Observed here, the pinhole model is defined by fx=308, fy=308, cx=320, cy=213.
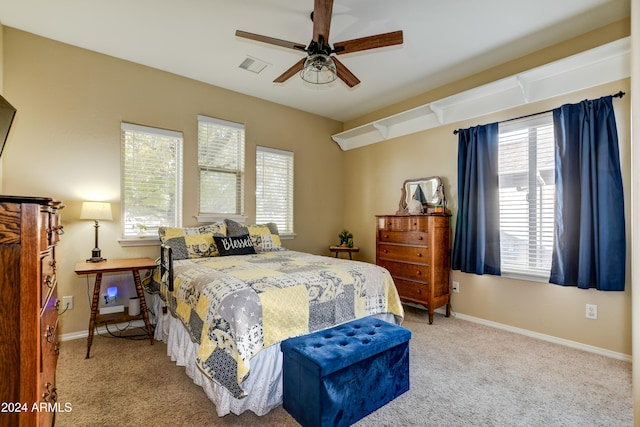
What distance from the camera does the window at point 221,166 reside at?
3975 mm

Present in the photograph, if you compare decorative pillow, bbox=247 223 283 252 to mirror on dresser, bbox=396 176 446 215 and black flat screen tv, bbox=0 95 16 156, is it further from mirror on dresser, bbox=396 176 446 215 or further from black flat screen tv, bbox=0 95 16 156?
black flat screen tv, bbox=0 95 16 156

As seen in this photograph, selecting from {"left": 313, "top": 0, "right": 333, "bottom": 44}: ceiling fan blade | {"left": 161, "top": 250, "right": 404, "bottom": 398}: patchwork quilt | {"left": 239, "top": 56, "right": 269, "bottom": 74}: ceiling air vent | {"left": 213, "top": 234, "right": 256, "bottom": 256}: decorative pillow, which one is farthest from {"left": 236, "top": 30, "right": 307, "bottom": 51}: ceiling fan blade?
{"left": 213, "top": 234, "right": 256, "bottom": 256}: decorative pillow

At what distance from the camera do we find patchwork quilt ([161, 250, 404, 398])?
1.80 metres

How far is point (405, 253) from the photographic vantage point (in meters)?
3.81

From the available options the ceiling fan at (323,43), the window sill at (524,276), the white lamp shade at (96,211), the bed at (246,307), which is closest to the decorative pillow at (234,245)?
the bed at (246,307)

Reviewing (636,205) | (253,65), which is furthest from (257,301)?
(253,65)

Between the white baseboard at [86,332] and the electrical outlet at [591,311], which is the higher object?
the electrical outlet at [591,311]

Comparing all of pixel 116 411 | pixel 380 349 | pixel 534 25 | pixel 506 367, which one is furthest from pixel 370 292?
pixel 534 25

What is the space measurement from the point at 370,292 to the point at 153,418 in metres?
1.72

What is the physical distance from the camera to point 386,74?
3.73 metres

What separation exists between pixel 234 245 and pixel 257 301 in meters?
1.60

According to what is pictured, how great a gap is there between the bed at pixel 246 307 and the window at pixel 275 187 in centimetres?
130

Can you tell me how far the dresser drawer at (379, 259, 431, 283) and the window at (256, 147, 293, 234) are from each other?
64.5 inches

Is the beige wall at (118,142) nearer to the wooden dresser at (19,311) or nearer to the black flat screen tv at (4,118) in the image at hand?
the black flat screen tv at (4,118)
